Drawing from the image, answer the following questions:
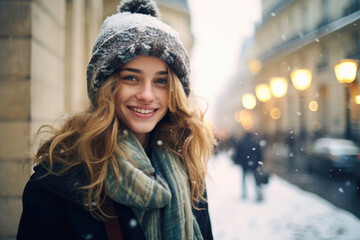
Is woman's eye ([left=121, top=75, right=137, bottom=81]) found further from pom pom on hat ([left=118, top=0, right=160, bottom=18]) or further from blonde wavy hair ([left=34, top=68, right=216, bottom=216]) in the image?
pom pom on hat ([left=118, top=0, right=160, bottom=18])

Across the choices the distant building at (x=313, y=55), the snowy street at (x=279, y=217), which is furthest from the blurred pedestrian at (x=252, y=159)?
the distant building at (x=313, y=55)

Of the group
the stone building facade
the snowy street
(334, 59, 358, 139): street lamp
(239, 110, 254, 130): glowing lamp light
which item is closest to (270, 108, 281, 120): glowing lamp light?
(239, 110, 254, 130): glowing lamp light

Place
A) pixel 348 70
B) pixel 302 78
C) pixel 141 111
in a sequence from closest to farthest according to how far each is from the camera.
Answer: pixel 141 111, pixel 348 70, pixel 302 78

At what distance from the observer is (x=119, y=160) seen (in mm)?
1466

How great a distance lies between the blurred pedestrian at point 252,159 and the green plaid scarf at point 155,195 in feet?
17.1

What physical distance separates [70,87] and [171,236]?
3503 mm

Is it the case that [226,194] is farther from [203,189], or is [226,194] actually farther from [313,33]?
[313,33]

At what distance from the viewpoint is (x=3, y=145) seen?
2834 mm

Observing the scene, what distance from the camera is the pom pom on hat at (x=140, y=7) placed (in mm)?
1807

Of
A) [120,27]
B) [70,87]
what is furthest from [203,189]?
[70,87]

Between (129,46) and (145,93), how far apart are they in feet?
0.94

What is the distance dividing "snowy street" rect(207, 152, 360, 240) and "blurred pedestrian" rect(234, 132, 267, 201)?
46 cm

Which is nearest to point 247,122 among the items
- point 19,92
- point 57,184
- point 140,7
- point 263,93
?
point 263,93

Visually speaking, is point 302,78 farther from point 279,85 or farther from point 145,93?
point 145,93
